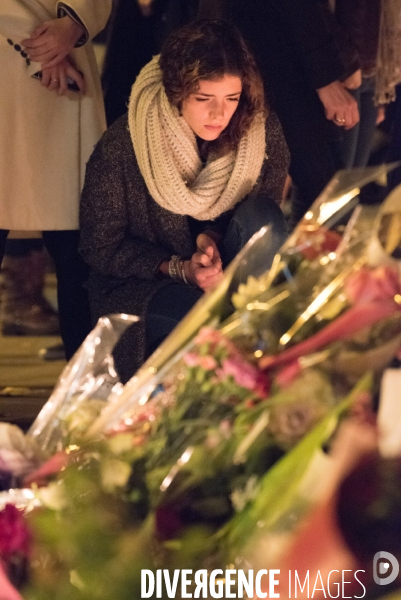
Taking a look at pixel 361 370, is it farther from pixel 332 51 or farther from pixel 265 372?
pixel 332 51

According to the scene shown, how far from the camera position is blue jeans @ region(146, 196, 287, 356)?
1720mm

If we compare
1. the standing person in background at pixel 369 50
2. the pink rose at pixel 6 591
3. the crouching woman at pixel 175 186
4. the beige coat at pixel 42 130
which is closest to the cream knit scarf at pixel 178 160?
the crouching woman at pixel 175 186

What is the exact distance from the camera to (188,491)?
669 millimetres

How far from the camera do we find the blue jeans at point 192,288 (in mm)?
1720

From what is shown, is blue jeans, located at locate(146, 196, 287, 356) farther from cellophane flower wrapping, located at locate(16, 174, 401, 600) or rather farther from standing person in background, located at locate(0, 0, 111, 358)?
cellophane flower wrapping, located at locate(16, 174, 401, 600)

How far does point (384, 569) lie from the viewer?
60cm

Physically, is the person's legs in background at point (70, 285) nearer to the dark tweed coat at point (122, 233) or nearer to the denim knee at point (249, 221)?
the dark tweed coat at point (122, 233)

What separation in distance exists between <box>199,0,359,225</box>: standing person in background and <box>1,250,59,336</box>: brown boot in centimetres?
124

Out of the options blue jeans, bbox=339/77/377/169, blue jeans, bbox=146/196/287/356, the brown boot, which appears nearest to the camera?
blue jeans, bbox=146/196/287/356

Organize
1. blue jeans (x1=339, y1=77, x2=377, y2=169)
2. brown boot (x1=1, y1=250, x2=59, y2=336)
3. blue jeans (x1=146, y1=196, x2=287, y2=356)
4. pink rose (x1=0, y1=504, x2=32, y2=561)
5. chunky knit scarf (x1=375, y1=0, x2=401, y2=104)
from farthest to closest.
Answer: brown boot (x1=1, y1=250, x2=59, y2=336)
blue jeans (x1=339, y1=77, x2=377, y2=169)
chunky knit scarf (x1=375, y1=0, x2=401, y2=104)
blue jeans (x1=146, y1=196, x2=287, y2=356)
pink rose (x1=0, y1=504, x2=32, y2=561)

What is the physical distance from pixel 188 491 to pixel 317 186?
1438 millimetres

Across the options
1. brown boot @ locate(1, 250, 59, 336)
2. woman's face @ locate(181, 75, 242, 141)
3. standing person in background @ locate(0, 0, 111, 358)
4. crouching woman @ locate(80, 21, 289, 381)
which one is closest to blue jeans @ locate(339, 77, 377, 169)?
crouching woman @ locate(80, 21, 289, 381)

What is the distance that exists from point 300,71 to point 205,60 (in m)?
0.32

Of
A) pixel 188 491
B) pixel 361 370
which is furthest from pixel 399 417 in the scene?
pixel 188 491
